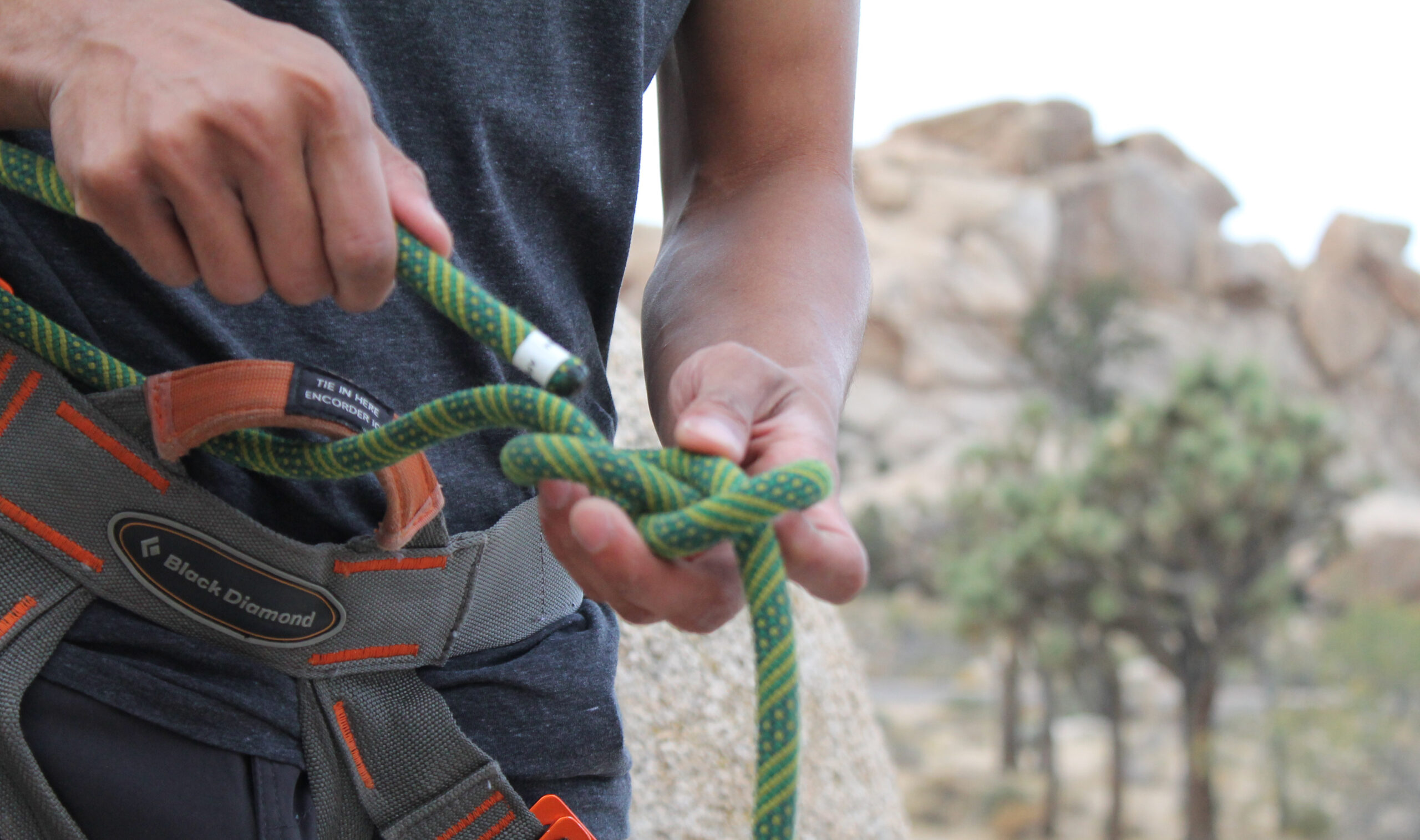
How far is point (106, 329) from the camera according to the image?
3.18 ft

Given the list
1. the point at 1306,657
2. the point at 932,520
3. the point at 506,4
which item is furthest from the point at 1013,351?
the point at 506,4

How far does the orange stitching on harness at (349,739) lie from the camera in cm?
101

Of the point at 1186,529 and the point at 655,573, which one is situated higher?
the point at 655,573

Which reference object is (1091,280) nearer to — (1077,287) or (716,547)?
(1077,287)

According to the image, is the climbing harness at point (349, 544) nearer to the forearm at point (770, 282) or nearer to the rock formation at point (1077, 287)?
the forearm at point (770, 282)

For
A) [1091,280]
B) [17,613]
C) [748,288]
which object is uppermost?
[748,288]

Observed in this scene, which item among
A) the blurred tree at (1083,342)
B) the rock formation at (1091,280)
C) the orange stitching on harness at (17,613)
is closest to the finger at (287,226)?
the orange stitching on harness at (17,613)

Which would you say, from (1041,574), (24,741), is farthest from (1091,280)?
(24,741)

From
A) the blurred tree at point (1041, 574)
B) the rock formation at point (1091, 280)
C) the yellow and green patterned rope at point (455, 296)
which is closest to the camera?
the yellow and green patterned rope at point (455, 296)

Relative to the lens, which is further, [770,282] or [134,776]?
[770,282]

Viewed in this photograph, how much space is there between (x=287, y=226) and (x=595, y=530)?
282mm

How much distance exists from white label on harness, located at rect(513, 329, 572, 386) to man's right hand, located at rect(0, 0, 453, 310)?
102mm

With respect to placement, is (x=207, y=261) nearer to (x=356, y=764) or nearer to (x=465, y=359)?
(x=465, y=359)

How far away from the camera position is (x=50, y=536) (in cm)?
90
